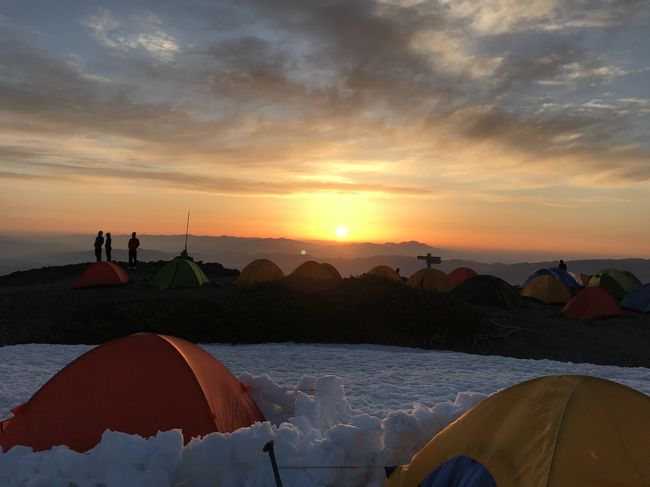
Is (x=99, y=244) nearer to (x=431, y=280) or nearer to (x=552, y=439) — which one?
(x=431, y=280)

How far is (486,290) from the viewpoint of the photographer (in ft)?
80.0

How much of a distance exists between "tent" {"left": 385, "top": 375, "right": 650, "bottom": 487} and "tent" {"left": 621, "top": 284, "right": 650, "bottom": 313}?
24.0 metres

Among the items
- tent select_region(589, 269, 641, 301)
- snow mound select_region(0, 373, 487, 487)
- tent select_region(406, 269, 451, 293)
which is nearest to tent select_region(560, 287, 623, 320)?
tent select_region(406, 269, 451, 293)

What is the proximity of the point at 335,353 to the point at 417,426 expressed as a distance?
9.10m

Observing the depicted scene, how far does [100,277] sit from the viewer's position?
25734mm

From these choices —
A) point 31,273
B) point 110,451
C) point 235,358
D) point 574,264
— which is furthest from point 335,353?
point 574,264

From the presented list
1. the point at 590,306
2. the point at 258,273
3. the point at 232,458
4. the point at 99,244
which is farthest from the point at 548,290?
the point at 232,458

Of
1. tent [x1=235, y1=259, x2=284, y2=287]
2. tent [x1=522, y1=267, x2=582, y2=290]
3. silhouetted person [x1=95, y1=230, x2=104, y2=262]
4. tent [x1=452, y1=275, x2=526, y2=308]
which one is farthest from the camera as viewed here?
silhouetted person [x1=95, y1=230, x2=104, y2=262]

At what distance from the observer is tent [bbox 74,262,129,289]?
25.6m

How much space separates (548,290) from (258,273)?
516 inches

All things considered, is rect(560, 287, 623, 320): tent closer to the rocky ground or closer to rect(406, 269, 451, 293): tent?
the rocky ground

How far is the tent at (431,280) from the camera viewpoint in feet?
93.3

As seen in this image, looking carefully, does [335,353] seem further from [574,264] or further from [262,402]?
[574,264]

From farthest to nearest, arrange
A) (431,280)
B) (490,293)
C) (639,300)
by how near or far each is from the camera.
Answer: (431,280), (639,300), (490,293)
